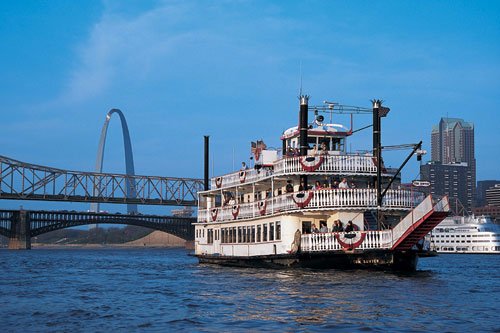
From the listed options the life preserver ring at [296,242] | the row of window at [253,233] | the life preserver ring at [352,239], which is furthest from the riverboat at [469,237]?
the life preserver ring at [352,239]

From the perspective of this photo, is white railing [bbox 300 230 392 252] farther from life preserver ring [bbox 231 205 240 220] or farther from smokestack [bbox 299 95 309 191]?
life preserver ring [bbox 231 205 240 220]

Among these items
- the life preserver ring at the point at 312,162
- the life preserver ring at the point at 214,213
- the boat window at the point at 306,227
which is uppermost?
the life preserver ring at the point at 312,162

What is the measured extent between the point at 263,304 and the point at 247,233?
63.1 ft

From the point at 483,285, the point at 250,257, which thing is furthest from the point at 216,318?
the point at 250,257

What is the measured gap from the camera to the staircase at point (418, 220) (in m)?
33.6

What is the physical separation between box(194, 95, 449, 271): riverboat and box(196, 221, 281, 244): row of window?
0.06 meters

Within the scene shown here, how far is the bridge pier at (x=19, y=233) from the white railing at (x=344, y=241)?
4590 inches

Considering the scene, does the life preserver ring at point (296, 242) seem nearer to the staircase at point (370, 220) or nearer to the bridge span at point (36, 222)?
the staircase at point (370, 220)

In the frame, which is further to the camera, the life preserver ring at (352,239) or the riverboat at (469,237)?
the riverboat at (469,237)

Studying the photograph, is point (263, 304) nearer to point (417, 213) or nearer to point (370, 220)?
point (417, 213)

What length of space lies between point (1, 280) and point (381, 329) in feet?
85.1

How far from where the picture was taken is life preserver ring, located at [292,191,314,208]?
36.4 metres

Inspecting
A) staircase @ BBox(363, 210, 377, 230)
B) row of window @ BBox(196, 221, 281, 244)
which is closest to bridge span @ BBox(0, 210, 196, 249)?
row of window @ BBox(196, 221, 281, 244)

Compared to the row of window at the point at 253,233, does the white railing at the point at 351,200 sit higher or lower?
higher
